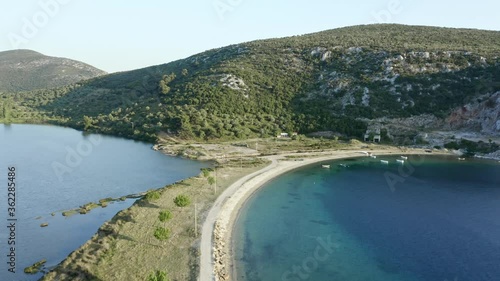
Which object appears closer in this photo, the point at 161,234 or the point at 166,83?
the point at 161,234

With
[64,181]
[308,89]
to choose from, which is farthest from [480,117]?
[64,181]

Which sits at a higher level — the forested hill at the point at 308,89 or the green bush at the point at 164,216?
the forested hill at the point at 308,89

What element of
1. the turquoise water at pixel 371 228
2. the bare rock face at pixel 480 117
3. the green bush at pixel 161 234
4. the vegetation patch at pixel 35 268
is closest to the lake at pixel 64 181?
the vegetation patch at pixel 35 268

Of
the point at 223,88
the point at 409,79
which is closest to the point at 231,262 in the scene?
the point at 223,88

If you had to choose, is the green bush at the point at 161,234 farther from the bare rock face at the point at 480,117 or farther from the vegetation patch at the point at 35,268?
the bare rock face at the point at 480,117

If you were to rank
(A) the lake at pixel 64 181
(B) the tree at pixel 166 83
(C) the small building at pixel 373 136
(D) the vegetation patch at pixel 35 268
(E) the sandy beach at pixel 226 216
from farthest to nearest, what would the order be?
(B) the tree at pixel 166 83 < (C) the small building at pixel 373 136 < (A) the lake at pixel 64 181 < (E) the sandy beach at pixel 226 216 < (D) the vegetation patch at pixel 35 268

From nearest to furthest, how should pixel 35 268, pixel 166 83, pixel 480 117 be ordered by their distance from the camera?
pixel 35 268 → pixel 480 117 → pixel 166 83

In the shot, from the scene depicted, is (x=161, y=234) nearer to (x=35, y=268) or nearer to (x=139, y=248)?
(x=139, y=248)

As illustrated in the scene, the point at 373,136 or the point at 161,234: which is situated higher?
the point at 373,136
